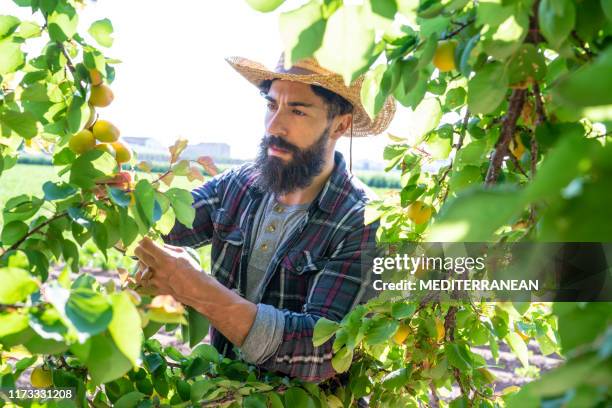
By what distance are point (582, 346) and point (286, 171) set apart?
2.03 metres

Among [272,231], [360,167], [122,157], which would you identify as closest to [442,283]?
[122,157]

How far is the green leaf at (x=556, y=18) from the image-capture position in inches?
23.0

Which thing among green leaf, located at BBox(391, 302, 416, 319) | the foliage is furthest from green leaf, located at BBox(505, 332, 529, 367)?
green leaf, located at BBox(391, 302, 416, 319)

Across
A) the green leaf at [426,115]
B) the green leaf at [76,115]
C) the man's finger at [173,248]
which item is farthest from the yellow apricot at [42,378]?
the green leaf at [426,115]

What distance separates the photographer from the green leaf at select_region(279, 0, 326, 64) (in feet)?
2.17

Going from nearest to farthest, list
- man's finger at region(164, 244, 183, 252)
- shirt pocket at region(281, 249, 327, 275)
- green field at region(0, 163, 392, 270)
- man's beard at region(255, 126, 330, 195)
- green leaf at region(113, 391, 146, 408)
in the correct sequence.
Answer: green leaf at region(113, 391, 146, 408) → man's finger at region(164, 244, 183, 252) → shirt pocket at region(281, 249, 327, 275) → man's beard at region(255, 126, 330, 195) → green field at region(0, 163, 392, 270)

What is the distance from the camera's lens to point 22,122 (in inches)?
40.9

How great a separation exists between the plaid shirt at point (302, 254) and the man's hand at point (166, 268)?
42 cm

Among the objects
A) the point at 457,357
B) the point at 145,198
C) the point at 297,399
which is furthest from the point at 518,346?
the point at 145,198

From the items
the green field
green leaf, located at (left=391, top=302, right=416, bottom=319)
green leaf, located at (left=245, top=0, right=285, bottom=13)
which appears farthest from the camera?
the green field

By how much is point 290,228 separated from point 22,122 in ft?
4.69

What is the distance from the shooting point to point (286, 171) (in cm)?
250

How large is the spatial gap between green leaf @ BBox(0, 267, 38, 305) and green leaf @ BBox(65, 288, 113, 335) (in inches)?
3.0

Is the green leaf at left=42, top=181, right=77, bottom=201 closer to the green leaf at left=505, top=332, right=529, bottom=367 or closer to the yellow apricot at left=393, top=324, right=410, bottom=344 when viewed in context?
the yellow apricot at left=393, top=324, right=410, bottom=344
